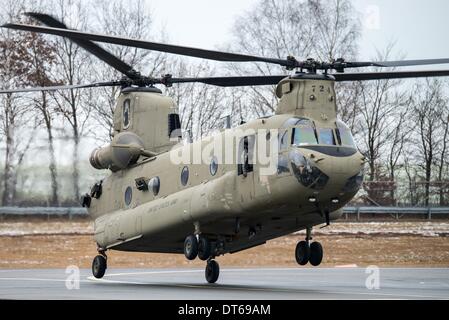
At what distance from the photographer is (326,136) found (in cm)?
2339

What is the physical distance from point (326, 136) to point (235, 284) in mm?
6022

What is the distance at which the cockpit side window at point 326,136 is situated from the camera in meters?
23.3

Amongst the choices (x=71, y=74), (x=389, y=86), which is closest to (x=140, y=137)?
(x=71, y=74)

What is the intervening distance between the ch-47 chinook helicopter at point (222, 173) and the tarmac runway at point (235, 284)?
42.4 inches

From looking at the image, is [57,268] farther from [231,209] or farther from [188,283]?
[231,209]

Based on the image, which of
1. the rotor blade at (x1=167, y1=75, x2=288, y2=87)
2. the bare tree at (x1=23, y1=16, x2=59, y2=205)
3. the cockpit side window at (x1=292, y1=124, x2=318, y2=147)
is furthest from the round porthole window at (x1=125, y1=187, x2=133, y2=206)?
the bare tree at (x1=23, y1=16, x2=59, y2=205)

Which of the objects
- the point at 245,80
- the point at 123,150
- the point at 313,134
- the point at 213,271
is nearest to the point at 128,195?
the point at 123,150

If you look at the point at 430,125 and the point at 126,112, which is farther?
the point at 430,125

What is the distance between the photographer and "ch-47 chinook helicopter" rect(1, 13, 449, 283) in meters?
23.0

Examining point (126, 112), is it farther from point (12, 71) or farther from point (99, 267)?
point (12, 71)

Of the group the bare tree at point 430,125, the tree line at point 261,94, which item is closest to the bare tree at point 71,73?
→ the tree line at point 261,94

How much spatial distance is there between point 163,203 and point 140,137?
3.42 meters

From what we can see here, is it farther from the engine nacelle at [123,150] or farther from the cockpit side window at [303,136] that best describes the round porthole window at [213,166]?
the engine nacelle at [123,150]

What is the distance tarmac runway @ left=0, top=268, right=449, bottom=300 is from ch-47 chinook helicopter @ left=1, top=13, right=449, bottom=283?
108 cm
